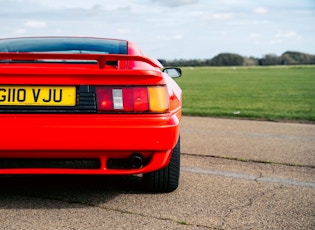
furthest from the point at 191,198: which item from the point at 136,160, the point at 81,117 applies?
the point at 81,117

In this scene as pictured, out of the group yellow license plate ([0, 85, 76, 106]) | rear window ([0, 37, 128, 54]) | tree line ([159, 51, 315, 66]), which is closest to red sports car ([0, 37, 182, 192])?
yellow license plate ([0, 85, 76, 106])

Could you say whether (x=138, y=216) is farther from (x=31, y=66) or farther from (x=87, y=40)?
(x=87, y=40)

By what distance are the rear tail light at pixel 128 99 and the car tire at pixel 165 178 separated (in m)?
0.58

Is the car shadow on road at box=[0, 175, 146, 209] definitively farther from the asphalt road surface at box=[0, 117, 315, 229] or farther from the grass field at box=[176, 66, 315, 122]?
the grass field at box=[176, 66, 315, 122]

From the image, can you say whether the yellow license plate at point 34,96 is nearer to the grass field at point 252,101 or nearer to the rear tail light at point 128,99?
the rear tail light at point 128,99

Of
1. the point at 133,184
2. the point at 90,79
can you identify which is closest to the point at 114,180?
the point at 133,184

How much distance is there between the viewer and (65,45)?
4.07 metres

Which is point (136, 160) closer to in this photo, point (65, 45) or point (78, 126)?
point (78, 126)

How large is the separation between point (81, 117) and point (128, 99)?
29cm

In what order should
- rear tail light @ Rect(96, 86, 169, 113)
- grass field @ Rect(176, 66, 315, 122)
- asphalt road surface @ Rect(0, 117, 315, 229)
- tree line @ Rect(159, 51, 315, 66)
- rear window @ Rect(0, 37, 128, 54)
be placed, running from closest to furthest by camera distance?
asphalt road surface @ Rect(0, 117, 315, 229)
rear tail light @ Rect(96, 86, 169, 113)
rear window @ Rect(0, 37, 128, 54)
grass field @ Rect(176, 66, 315, 122)
tree line @ Rect(159, 51, 315, 66)

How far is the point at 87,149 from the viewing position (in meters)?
3.16

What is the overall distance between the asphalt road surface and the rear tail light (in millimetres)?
622

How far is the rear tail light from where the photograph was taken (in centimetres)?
317

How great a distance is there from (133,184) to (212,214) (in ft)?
3.04
